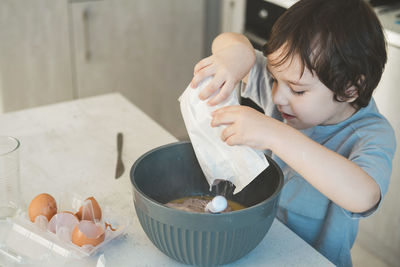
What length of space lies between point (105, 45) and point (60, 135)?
1.33 m

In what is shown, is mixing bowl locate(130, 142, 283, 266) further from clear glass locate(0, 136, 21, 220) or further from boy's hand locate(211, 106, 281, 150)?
clear glass locate(0, 136, 21, 220)

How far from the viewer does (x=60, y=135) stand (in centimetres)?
124

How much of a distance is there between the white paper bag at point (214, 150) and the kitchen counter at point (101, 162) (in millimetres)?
133

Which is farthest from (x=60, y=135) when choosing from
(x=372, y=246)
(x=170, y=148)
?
(x=372, y=246)

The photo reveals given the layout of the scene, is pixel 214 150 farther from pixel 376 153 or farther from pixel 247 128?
pixel 376 153

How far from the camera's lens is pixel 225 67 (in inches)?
38.4

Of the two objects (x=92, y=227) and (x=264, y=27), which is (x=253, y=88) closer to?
(x=92, y=227)

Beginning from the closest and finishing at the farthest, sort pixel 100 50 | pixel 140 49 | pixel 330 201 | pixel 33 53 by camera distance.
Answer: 1. pixel 330 201
2. pixel 33 53
3. pixel 100 50
4. pixel 140 49

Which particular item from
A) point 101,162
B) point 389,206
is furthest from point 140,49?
point 101,162

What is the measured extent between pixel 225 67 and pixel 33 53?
1588mm

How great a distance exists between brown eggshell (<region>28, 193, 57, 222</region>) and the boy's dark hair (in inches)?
20.5

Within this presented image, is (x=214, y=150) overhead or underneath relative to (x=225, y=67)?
underneath

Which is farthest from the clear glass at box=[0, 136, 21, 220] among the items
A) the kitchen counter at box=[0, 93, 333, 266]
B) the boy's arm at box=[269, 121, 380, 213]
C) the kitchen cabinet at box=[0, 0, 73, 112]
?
the kitchen cabinet at box=[0, 0, 73, 112]

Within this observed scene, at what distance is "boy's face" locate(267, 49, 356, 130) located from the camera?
97 centimetres
